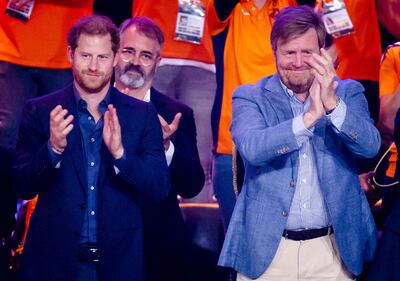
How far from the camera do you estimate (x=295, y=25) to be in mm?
3510

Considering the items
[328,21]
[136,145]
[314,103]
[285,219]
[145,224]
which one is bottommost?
[145,224]

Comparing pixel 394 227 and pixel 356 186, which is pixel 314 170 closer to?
pixel 356 186

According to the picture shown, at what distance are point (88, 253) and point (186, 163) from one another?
3.65 feet

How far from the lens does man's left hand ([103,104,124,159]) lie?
325 centimetres

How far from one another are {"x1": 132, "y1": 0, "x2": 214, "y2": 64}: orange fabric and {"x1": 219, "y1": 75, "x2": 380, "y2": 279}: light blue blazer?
5.55 feet

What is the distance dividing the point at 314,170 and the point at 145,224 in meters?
1.26

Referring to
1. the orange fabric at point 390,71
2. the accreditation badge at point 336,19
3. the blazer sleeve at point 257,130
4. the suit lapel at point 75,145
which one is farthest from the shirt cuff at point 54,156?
the accreditation badge at point 336,19

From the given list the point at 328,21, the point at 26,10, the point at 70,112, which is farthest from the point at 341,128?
the point at 26,10

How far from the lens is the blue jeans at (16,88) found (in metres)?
4.66

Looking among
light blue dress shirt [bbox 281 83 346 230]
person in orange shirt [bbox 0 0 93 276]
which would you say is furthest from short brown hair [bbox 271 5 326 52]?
person in orange shirt [bbox 0 0 93 276]

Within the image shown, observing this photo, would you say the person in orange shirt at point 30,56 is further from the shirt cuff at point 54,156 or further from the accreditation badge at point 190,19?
the shirt cuff at point 54,156

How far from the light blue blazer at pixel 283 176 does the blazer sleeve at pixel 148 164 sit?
37 cm

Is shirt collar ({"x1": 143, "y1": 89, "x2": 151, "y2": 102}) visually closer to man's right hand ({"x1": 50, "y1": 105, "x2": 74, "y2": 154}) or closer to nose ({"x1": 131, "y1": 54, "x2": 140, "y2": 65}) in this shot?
nose ({"x1": 131, "y1": 54, "x2": 140, "y2": 65})

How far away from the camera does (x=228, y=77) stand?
15.5ft
